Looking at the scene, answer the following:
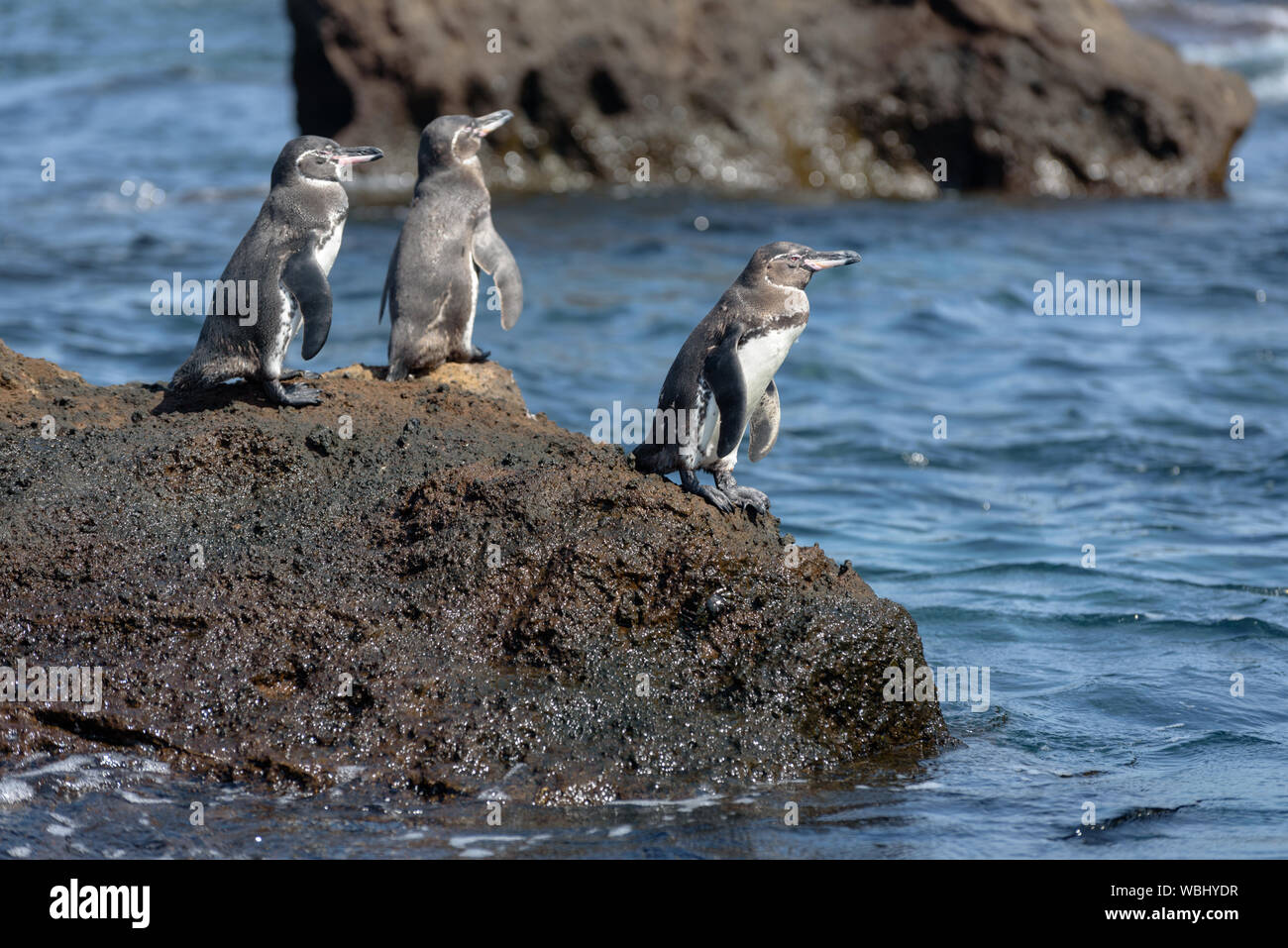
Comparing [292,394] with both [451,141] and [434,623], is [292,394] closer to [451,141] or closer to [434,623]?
[434,623]

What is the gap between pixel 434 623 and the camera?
5109 millimetres

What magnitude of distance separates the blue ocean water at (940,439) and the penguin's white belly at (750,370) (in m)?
1.47

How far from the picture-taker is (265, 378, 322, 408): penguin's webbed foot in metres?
6.02

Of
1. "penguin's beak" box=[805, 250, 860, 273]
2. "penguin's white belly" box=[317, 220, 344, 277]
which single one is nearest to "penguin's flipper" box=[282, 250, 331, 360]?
"penguin's white belly" box=[317, 220, 344, 277]

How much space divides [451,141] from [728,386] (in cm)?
274

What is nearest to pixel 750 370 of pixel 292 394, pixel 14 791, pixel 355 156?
pixel 292 394

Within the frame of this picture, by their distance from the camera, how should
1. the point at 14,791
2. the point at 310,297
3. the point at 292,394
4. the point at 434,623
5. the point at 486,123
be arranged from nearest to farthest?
the point at 14,791 < the point at 434,623 < the point at 292,394 < the point at 310,297 < the point at 486,123

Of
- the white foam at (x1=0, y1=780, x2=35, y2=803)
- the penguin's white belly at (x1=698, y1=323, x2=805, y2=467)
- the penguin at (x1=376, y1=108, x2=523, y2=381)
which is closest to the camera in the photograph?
the white foam at (x1=0, y1=780, x2=35, y2=803)

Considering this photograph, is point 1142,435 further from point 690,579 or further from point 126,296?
point 126,296

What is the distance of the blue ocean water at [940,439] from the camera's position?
4.77 meters

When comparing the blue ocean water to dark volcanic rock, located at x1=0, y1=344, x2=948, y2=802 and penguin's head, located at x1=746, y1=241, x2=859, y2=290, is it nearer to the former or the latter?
dark volcanic rock, located at x1=0, y1=344, x2=948, y2=802

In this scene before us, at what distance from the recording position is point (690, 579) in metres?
5.19

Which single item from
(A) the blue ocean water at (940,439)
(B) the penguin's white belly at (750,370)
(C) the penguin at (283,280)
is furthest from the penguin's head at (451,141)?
(A) the blue ocean water at (940,439)

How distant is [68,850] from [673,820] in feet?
6.04
